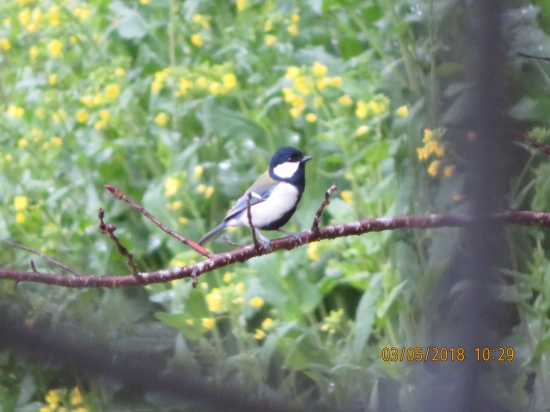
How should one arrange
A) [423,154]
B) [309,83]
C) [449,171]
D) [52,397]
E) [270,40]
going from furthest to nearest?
[270,40]
[309,83]
[52,397]
[423,154]
[449,171]

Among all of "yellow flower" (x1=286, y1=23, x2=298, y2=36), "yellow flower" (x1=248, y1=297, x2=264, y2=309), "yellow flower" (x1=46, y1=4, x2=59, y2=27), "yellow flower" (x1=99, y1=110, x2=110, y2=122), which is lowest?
"yellow flower" (x1=248, y1=297, x2=264, y2=309)

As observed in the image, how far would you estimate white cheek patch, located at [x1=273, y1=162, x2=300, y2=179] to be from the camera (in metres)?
1.67

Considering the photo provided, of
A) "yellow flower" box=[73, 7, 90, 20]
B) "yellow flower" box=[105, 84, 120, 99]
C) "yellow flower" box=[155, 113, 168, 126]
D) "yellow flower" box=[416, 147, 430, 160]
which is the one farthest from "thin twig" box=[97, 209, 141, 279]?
"yellow flower" box=[73, 7, 90, 20]

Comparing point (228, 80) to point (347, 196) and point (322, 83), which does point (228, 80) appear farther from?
point (347, 196)

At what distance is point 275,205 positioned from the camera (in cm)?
162

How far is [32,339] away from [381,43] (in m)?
1.91

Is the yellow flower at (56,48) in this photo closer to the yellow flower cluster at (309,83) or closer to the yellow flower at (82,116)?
the yellow flower at (82,116)

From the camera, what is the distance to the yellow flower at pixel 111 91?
190cm

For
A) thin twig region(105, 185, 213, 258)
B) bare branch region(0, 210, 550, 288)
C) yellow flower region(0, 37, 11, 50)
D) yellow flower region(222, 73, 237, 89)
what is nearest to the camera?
bare branch region(0, 210, 550, 288)

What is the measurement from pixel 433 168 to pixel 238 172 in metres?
1.78

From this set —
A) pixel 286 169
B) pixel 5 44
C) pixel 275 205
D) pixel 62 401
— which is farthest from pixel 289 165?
pixel 5 44

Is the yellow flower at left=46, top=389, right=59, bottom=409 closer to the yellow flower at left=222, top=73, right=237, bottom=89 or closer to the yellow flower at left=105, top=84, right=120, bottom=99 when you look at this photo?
the yellow flower at left=105, top=84, right=120, bottom=99

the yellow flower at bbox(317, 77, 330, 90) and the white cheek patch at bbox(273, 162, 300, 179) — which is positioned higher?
the yellow flower at bbox(317, 77, 330, 90)

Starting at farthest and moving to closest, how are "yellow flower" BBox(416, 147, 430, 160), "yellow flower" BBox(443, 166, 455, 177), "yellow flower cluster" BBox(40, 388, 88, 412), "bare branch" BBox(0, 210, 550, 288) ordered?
"yellow flower cluster" BBox(40, 388, 88, 412), "bare branch" BBox(0, 210, 550, 288), "yellow flower" BBox(416, 147, 430, 160), "yellow flower" BBox(443, 166, 455, 177)
